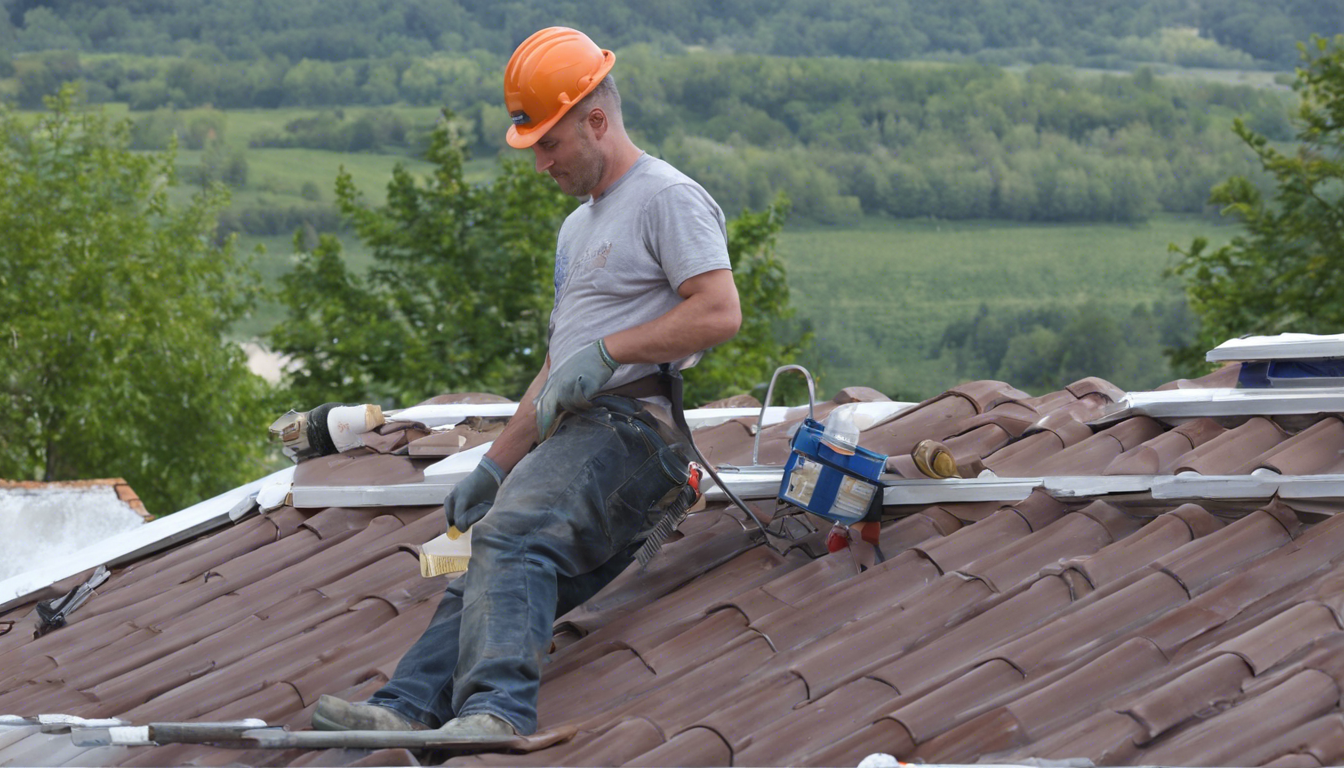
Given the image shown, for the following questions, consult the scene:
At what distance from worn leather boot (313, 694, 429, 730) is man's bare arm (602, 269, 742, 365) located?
1.12 m

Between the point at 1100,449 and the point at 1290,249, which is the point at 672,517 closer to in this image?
Answer: the point at 1100,449

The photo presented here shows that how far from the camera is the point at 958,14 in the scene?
4336 inches

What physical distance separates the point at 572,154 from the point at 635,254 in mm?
355

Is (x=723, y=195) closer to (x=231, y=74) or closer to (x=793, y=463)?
(x=231, y=74)

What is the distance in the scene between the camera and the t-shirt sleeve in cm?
379

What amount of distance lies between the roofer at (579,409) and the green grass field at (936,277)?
7441cm

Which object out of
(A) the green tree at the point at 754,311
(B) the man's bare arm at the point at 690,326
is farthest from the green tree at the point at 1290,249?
(B) the man's bare arm at the point at 690,326

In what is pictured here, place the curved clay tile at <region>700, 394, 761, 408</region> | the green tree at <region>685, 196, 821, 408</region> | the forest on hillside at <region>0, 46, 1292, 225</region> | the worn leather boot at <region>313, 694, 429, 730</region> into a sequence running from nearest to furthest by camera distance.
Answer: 1. the worn leather boot at <region>313, 694, 429, 730</region>
2. the curved clay tile at <region>700, 394, 761, 408</region>
3. the green tree at <region>685, 196, 821, 408</region>
4. the forest on hillside at <region>0, 46, 1292, 225</region>

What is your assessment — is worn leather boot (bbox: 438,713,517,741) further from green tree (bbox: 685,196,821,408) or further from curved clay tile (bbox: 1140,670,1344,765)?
green tree (bbox: 685,196,821,408)

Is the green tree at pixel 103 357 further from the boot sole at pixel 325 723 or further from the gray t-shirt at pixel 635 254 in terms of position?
the boot sole at pixel 325 723

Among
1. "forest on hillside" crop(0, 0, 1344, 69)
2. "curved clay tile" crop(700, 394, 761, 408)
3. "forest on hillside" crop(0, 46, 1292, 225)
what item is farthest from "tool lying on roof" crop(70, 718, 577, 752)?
"forest on hillside" crop(0, 0, 1344, 69)

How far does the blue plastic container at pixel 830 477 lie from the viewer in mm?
4035

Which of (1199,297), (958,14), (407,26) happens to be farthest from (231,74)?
(1199,297)

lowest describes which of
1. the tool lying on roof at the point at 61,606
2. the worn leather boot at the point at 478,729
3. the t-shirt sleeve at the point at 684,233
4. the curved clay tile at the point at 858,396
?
the tool lying on roof at the point at 61,606
